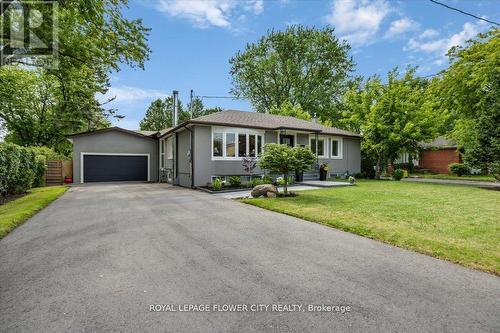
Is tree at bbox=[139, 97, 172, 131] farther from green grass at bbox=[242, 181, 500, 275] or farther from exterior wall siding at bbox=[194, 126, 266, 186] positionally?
green grass at bbox=[242, 181, 500, 275]

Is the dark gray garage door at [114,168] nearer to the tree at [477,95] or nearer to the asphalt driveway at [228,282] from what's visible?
the asphalt driveway at [228,282]

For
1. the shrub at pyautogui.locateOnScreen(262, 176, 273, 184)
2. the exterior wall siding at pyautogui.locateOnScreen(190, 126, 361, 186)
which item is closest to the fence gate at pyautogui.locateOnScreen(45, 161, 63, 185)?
the exterior wall siding at pyautogui.locateOnScreen(190, 126, 361, 186)

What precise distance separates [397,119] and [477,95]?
461 cm

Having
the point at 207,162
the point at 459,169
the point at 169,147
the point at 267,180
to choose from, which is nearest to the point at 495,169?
the point at 267,180

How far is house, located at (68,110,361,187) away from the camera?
1434 centimetres

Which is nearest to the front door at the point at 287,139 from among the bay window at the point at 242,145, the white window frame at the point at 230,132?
the white window frame at the point at 230,132

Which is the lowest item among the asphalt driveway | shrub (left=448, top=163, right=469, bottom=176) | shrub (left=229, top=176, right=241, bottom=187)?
the asphalt driveway

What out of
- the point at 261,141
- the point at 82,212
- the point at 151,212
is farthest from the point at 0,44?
the point at 261,141

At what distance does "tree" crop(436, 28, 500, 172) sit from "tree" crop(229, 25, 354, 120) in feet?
59.4

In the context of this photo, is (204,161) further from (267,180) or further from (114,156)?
(114,156)

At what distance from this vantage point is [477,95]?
53.5 feet

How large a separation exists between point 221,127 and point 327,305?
12.8m

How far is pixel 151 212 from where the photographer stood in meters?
7.84

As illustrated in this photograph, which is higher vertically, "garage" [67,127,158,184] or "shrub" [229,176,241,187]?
"garage" [67,127,158,184]
